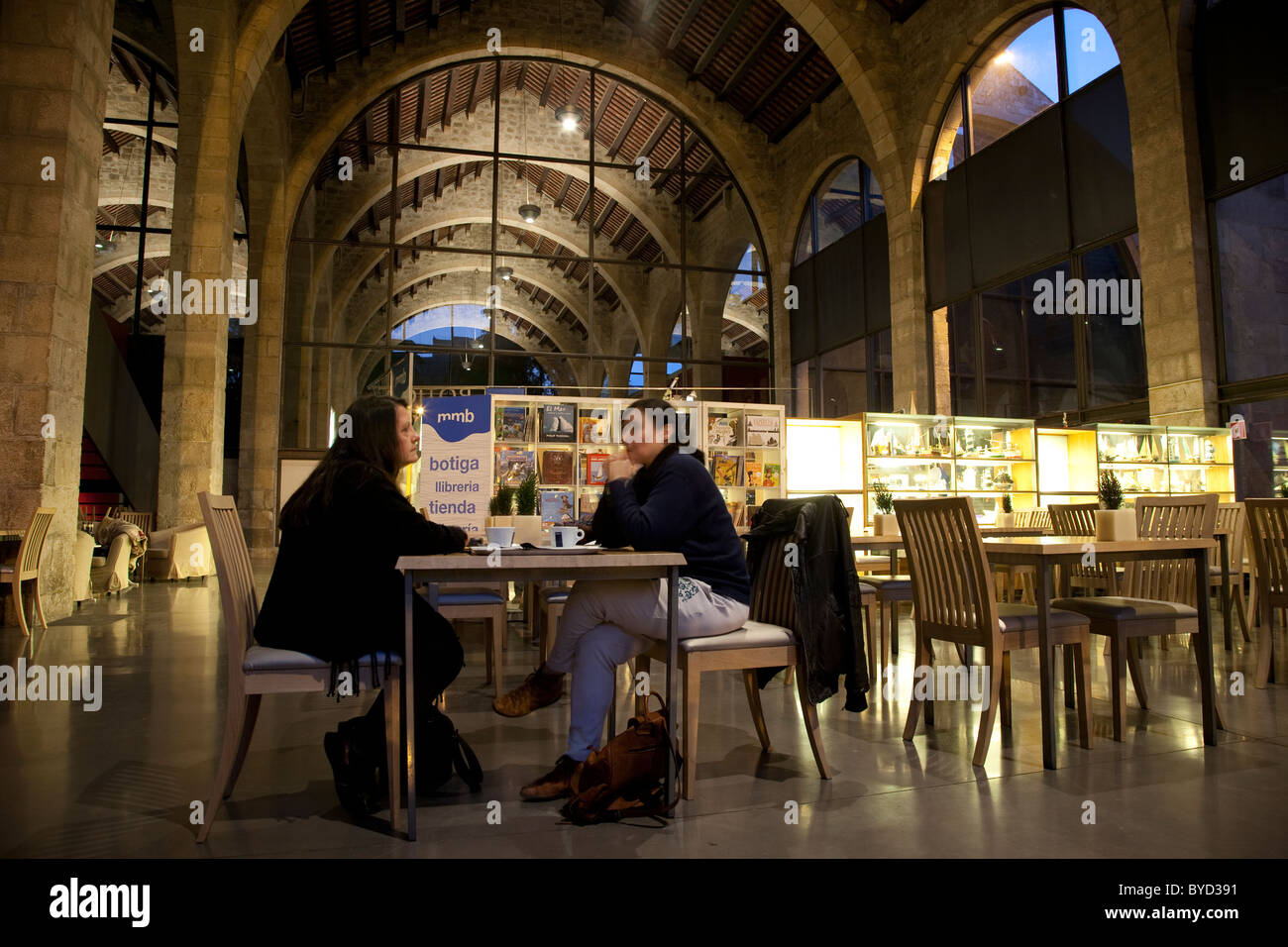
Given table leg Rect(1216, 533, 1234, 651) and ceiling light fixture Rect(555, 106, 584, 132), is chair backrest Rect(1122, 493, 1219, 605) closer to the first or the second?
table leg Rect(1216, 533, 1234, 651)

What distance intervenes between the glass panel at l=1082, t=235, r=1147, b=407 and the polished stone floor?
221 inches

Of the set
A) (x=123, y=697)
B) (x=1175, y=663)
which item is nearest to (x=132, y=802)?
(x=123, y=697)

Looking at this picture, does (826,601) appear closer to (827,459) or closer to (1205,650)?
(1205,650)

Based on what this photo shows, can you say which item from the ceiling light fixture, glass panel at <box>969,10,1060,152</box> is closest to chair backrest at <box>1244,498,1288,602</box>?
glass panel at <box>969,10,1060,152</box>

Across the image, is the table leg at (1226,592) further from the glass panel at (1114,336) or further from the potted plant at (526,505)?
the potted plant at (526,505)

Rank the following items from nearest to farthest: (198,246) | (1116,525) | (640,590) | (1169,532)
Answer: (640,590) → (1116,525) → (1169,532) → (198,246)

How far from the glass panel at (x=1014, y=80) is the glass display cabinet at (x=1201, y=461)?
13.8 feet

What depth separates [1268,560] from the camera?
12.1ft

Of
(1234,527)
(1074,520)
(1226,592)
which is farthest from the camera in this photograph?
(1234,527)

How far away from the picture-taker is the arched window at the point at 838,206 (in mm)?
12375

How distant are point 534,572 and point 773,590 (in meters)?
0.98

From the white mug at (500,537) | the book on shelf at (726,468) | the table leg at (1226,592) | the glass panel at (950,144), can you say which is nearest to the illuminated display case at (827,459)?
the book on shelf at (726,468)

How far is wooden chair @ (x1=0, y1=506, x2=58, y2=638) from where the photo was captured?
518 centimetres

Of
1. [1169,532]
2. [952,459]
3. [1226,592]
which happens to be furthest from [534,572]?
[952,459]
